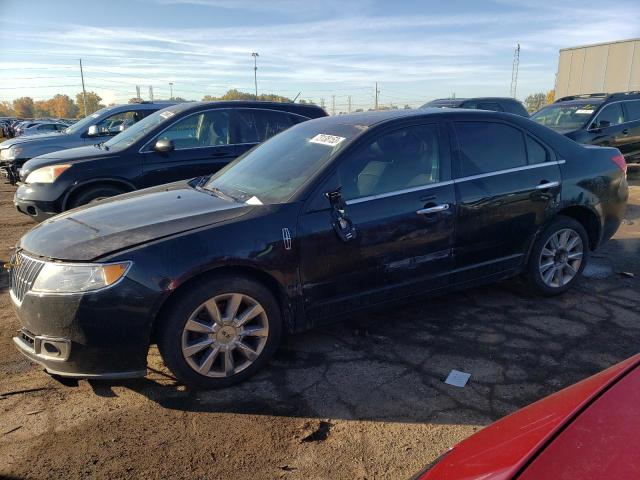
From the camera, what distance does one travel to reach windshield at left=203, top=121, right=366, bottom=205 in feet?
11.6

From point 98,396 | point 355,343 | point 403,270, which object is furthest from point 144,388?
point 403,270

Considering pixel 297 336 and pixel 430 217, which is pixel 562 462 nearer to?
pixel 430 217

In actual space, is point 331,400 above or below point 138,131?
below

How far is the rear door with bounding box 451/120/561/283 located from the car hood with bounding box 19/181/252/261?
1.74 m

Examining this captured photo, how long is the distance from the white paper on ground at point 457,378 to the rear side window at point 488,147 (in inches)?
60.5

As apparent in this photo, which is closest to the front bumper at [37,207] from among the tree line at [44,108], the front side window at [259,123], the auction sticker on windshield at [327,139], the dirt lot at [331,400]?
the dirt lot at [331,400]

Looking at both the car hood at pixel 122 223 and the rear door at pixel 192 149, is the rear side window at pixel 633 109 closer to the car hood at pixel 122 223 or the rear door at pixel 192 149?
the rear door at pixel 192 149

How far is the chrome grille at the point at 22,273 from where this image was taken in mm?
2977

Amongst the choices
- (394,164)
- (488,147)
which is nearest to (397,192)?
(394,164)

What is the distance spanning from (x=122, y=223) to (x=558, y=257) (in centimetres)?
369

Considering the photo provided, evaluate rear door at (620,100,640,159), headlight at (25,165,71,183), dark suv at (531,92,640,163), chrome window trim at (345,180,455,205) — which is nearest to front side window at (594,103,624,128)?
dark suv at (531,92,640,163)

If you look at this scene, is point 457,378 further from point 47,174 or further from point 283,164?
point 47,174

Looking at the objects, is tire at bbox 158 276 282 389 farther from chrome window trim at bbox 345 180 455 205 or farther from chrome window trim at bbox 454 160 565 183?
chrome window trim at bbox 454 160 565 183

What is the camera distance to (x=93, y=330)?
9.20 feet
